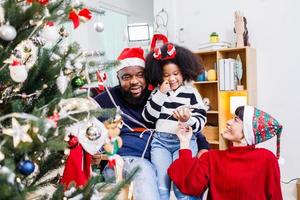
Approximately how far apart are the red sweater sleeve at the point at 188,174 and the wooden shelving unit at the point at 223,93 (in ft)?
5.44

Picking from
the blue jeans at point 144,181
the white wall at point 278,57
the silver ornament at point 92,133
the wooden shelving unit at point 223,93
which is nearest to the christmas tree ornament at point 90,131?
the silver ornament at point 92,133

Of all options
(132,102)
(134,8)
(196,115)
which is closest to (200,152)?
(196,115)

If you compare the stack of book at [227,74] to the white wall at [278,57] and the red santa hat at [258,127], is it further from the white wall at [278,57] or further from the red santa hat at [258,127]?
the red santa hat at [258,127]

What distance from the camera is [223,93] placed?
3244 millimetres

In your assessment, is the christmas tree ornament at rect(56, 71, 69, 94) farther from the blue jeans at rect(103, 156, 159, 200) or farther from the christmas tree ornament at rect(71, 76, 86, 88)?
the blue jeans at rect(103, 156, 159, 200)

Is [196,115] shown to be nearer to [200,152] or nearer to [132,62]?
[200,152]

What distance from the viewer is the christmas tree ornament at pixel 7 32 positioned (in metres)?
0.67

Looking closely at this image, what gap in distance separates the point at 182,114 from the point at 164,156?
23cm

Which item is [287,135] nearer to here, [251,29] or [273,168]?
[251,29]

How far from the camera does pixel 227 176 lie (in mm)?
1457

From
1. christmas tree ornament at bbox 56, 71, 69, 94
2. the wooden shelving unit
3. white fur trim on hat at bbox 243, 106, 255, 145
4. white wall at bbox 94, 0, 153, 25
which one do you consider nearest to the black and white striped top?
white fur trim on hat at bbox 243, 106, 255, 145

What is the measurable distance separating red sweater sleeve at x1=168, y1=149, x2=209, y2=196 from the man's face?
1.37 feet

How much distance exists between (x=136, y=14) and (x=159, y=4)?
920mm

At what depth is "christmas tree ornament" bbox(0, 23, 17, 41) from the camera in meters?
0.67
